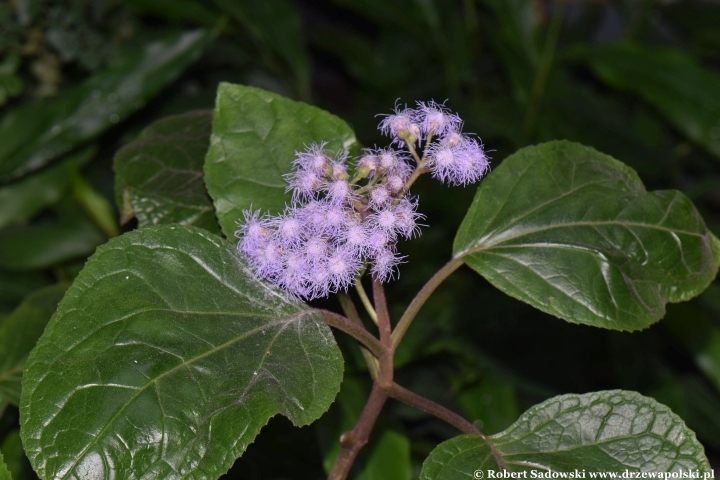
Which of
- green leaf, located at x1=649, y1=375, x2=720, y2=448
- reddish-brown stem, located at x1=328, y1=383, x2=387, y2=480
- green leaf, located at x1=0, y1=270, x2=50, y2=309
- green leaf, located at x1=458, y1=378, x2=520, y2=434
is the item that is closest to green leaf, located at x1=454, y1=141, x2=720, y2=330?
reddish-brown stem, located at x1=328, y1=383, x2=387, y2=480

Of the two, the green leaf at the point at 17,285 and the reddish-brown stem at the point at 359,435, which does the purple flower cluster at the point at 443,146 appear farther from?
the green leaf at the point at 17,285

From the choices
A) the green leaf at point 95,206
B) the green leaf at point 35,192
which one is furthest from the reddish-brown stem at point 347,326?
the green leaf at point 35,192

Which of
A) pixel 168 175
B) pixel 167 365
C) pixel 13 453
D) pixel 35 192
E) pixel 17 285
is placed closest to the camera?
pixel 167 365

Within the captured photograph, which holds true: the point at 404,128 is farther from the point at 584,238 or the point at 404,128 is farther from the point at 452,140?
the point at 584,238

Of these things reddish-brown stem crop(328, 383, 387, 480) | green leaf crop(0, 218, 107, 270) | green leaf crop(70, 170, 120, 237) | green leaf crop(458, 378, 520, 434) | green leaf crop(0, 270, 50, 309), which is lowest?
green leaf crop(458, 378, 520, 434)

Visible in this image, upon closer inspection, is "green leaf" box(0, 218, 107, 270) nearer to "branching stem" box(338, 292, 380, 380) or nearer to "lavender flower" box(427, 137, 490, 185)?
"branching stem" box(338, 292, 380, 380)

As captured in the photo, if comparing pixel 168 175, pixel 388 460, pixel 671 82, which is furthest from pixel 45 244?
pixel 671 82
